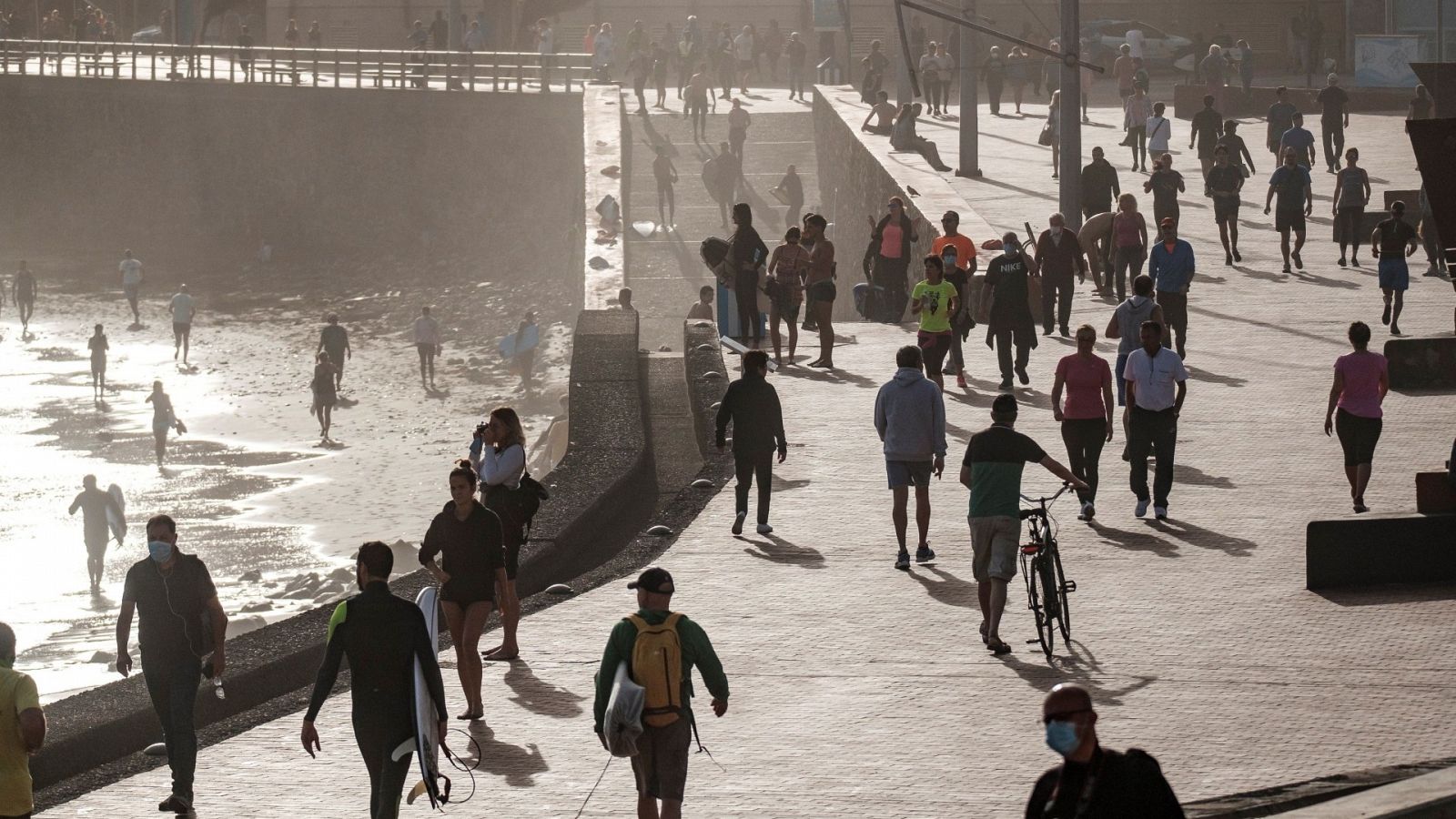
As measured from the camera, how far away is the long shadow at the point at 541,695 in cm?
1048

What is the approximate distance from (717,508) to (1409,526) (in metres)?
4.91

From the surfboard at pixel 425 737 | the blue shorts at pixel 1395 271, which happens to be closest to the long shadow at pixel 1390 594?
the surfboard at pixel 425 737

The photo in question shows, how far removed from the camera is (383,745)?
8.04 meters

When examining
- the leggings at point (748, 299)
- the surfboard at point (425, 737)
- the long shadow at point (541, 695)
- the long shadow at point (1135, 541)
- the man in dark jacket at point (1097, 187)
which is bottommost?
the long shadow at point (541, 695)

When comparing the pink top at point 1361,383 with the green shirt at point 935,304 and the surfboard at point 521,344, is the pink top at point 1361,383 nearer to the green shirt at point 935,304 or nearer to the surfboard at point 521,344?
the green shirt at point 935,304

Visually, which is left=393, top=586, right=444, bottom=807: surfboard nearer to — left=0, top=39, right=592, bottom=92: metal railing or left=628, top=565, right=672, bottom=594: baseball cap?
left=628, top=565, right=672, bottom=594: baseball cap

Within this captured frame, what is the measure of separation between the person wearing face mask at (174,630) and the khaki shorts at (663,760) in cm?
248

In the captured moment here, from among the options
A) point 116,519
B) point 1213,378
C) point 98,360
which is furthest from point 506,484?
point 98,360

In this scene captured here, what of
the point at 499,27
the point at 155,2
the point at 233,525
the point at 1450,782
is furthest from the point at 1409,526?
the point at 155,2

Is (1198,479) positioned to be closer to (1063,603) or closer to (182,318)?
(1063,603)

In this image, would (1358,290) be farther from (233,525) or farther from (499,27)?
(499,27)

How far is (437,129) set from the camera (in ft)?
157

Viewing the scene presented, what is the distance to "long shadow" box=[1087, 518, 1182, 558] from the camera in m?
13.3

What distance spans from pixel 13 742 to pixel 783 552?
21.8ft
